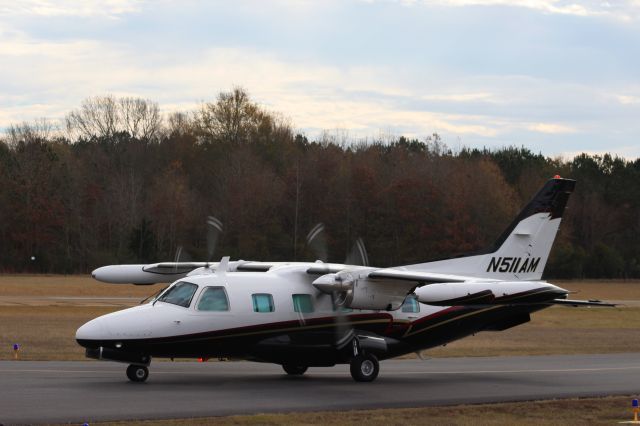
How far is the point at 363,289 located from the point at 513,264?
562cm

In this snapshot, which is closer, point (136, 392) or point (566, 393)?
point (136, 392)

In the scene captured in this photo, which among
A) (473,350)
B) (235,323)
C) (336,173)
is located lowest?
(473,350)

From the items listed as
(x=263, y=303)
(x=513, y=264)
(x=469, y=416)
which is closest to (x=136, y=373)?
(x=263, y=303)

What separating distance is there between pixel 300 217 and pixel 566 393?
57.7m

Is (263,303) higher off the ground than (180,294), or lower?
lower

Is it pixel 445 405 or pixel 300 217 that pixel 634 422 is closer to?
pixel 445 405

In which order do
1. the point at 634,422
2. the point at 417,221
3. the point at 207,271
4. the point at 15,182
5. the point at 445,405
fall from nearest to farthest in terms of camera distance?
the point at 634,422
the point at 445,405
the point at 207,271
the point at 417,221
the point at 15,182

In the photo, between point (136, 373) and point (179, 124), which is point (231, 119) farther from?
point (136, 373)

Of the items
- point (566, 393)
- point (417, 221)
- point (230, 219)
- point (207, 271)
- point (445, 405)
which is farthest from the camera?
point (417, 221)

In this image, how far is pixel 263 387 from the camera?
20.9 m

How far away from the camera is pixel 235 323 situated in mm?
21188

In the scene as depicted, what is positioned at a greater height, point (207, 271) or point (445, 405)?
point (207, 271)

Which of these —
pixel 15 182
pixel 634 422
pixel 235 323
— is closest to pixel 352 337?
pixel 235 323

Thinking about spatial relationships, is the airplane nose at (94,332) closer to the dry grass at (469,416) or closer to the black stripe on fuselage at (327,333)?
the black stripe on fuselage at (327,333)
